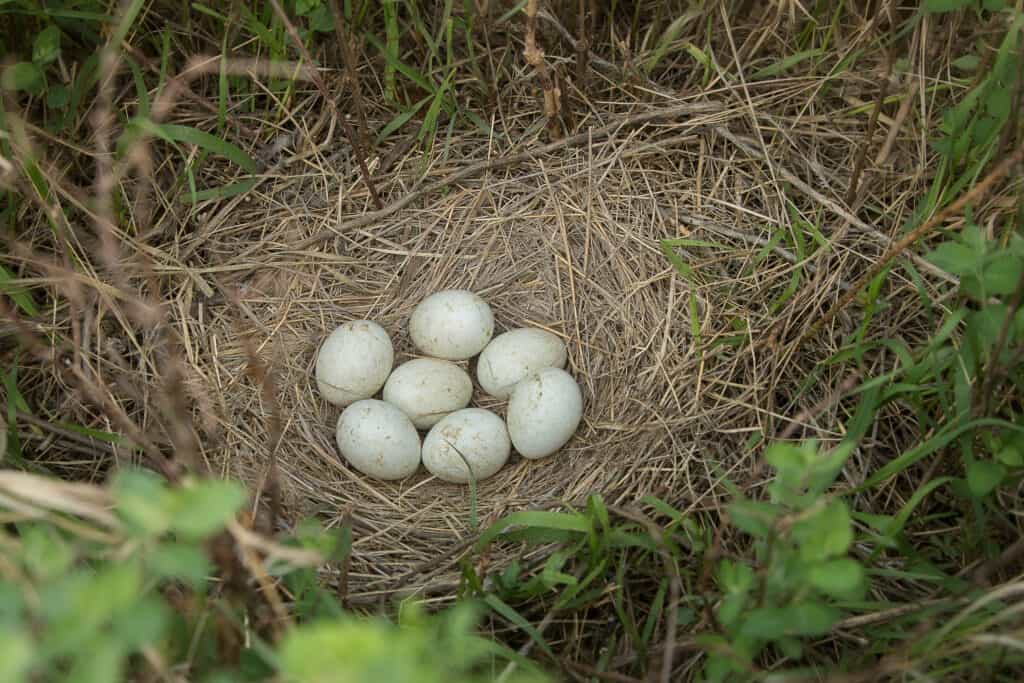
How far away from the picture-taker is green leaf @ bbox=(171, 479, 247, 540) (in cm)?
85

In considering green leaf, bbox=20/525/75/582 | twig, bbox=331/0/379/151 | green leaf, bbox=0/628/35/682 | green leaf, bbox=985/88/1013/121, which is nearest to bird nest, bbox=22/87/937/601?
twig, bbox=331/0/379/151

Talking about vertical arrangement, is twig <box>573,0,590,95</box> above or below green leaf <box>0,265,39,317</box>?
above

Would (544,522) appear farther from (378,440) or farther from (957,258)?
(957,258)

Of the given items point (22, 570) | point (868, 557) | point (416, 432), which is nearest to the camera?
point (22, 570)

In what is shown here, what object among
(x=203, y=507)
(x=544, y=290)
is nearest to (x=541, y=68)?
(x=544, y=290)

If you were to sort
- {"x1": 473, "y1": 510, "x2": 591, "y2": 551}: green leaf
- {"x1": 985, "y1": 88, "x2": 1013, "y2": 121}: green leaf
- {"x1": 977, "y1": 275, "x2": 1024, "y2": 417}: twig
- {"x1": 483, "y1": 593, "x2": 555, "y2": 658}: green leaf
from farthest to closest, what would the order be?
{"x1": 985, "y1": 88, "x2": 1013, "y2": 121}: green leaf → {"x1": 473, "y1": 510, "x2": 591, "y2": 551}: green leaf → {"x1": 483, "y1": 593, "x2": 555, "y2": 658}: green leaf → {"x1": 977, "y1": 275, "x2": 1024, "y2": 417}: twig

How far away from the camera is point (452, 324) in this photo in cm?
219

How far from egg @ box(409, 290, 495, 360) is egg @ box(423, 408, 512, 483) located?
194mm

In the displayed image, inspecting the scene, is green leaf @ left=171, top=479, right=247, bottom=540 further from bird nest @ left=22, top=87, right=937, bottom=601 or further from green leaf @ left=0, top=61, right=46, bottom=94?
green leaf @ left=0, top=61, right=46, bottom=94

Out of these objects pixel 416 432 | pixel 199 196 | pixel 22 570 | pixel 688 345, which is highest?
pixel 22 570

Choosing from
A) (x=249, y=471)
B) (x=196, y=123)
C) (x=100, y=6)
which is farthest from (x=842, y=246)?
(x=100, y=6)

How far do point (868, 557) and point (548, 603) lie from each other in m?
0.59

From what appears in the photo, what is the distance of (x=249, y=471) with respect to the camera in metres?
2.00

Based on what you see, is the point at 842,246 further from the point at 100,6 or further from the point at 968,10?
the point at 100,6
